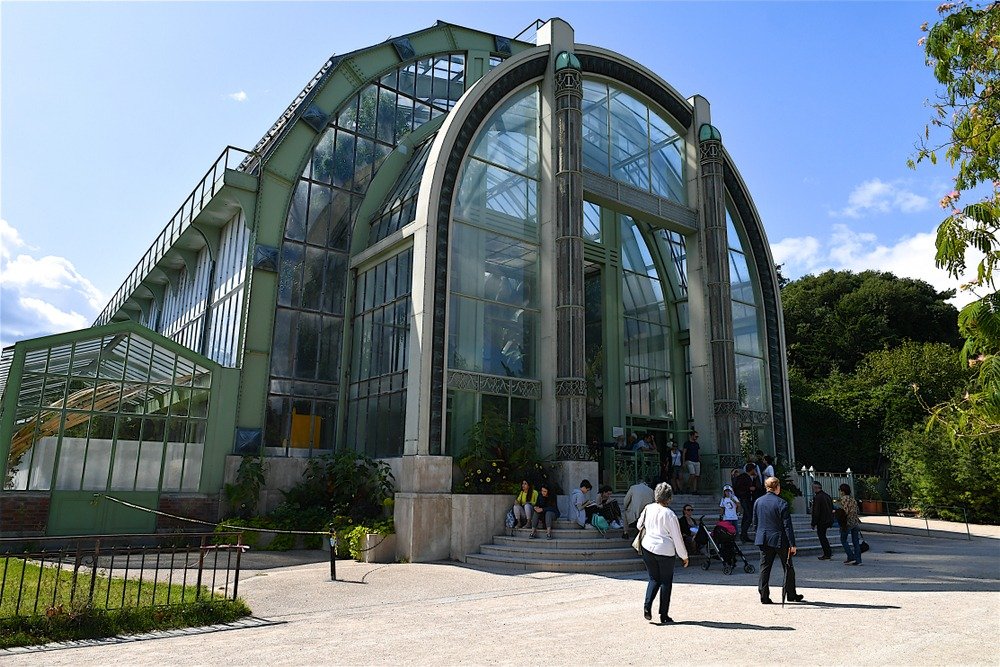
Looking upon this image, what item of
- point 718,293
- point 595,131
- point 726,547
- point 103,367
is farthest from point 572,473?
point 103,367

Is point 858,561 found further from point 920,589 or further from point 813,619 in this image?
point 813,619

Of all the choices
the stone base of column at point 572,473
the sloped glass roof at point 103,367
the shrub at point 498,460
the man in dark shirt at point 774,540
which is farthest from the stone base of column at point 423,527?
the man in dark shirt at point 774,540

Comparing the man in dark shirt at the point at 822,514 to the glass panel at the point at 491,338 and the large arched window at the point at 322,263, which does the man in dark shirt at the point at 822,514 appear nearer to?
the glass panel at the point at 491,338

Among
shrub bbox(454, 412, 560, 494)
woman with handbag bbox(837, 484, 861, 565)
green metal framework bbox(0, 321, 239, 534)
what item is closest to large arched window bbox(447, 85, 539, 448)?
shrub bbox(454, 412, 560, 494)

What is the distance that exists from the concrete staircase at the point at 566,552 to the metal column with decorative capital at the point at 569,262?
8.41 ft

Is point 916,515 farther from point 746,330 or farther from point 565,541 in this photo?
point 565,541

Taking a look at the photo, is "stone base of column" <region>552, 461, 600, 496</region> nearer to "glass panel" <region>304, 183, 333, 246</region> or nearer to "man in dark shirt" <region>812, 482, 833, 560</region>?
"man in dark shirt" <region>812, 482, 833, 560</region>

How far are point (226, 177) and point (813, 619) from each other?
19.8m

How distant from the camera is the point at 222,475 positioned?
62.5 feet

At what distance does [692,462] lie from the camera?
67.4 feet

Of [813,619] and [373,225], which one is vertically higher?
[373,225]

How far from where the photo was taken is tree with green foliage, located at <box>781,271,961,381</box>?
156 feet

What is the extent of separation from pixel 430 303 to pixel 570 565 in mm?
7015

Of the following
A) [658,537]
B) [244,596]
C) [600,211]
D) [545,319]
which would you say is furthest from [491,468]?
[600,211]
